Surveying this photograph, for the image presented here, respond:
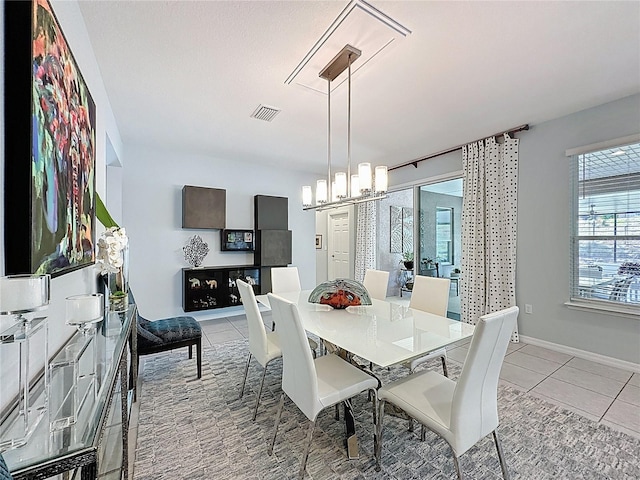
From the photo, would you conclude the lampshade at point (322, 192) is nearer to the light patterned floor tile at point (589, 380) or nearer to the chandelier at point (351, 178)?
the chandelier at point (351, 178)

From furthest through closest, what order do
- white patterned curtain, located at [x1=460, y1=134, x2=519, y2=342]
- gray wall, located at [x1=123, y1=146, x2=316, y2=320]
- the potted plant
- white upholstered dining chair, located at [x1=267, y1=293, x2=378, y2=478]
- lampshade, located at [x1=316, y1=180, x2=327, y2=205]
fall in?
the potted plant < gray wall, located at [x1=123, y1=146, x2=316, y2=320] < white patterned curtain, located at [x1=460, y1=134, x2=519, y2=342] < lampshade, located at [x1=316, y1=180, x2=327, y2=205] < white upholstered dining chair, located at [x1=267, y1=293, x2=378, y2=478]

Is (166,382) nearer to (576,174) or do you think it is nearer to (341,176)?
(341,176)

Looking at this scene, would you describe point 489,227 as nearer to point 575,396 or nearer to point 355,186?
point 575,396

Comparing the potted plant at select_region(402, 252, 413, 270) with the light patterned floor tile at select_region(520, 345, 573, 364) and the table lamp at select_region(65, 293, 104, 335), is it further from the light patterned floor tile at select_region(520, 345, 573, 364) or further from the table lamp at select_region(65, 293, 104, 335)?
the table lamp at select_region(65, 293, 104, 335)

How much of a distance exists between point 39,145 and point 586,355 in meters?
4.67

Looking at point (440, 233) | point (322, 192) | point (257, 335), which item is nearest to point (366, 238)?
point (440, 233)

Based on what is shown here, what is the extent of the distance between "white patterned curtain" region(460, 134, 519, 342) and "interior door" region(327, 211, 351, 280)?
3015mm

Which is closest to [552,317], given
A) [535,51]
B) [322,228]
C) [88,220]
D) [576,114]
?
[576,114]

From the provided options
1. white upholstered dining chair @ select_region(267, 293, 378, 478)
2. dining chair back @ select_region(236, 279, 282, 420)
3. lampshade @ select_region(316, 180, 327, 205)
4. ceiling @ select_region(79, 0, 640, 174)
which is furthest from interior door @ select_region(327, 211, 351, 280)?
white upholstered dining chair @ select_region(267, 293, 378, 478)

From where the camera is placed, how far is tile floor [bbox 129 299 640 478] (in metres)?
2.12

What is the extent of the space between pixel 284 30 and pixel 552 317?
4.02 m

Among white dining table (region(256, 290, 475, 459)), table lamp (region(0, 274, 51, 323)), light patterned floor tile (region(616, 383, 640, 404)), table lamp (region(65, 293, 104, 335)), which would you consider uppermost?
table lamp (region(0, 274, 51, 323))

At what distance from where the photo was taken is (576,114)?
10.5ft

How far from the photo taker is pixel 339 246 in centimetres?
716
